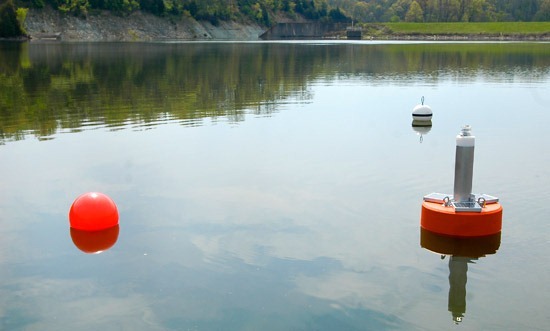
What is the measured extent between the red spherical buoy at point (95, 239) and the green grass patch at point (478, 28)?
14385 cm

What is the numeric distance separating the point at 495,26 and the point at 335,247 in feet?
509

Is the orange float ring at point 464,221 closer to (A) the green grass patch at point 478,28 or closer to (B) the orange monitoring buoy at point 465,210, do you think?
(B) the orange monitoring buoy at point 465,210

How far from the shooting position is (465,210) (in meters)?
10.1

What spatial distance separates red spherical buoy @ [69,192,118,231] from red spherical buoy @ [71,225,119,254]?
0.29 feet

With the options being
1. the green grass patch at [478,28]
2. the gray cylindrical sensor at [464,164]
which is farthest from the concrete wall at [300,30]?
the gray cylindrical sensor at [464,164]

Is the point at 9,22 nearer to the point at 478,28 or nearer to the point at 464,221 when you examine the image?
the point at 464,221

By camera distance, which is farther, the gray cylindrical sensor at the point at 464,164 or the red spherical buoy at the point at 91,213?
the red spherical buoy at the point at 91,213

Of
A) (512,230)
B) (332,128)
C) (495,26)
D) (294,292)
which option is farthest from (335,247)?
(495,26)

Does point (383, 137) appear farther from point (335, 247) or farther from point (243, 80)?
point (243, 80)

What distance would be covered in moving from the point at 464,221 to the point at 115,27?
121 meters

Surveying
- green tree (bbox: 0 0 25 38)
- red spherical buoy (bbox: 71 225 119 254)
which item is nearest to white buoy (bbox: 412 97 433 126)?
red spherical buoy (bbox: 71 225 119 254)

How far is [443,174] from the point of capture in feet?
47.5

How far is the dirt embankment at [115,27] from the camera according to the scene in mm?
113062

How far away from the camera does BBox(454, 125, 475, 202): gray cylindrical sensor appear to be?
1018 cm
